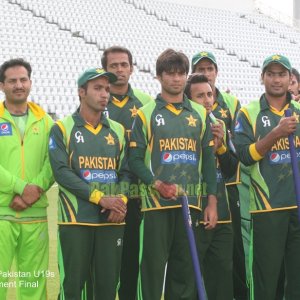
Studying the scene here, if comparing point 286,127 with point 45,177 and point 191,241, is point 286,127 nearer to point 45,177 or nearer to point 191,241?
point 191,241

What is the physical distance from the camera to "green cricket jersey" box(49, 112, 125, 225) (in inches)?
147

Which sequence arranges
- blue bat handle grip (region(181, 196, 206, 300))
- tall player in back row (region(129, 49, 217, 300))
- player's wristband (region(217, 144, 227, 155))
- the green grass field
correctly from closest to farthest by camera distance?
blue bat handle grip (region(181, 196, 206, 300)) < tall player in back row (region(129, 49, 217, 300)) < player's wristband (region(217, 144, 227, 155)) < the green grass field

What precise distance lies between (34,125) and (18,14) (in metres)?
18.2

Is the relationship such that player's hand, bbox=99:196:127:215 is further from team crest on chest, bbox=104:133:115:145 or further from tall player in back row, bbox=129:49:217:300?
team crest on chest, bbox=104:133:115:145

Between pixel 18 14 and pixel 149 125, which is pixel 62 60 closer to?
pixel 18 14

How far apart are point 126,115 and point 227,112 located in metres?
0.79

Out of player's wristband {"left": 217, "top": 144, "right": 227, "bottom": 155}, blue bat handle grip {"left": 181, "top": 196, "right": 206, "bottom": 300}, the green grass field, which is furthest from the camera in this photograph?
the green grass field

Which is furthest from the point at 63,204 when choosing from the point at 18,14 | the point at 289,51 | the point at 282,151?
the point at 289,51

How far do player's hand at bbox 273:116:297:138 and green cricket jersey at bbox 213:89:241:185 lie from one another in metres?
0.86

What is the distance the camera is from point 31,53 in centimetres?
1839

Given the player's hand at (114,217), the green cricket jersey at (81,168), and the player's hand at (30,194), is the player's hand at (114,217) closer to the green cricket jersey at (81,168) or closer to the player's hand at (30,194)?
the green cricket jersey at (81,168)

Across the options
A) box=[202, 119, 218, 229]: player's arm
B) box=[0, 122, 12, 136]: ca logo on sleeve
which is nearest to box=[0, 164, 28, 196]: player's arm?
box=[0, 122, 12, 136]: ca logo on sleeve

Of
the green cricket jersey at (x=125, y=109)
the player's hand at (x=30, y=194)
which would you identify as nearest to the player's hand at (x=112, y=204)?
the player's hand at (x=30, y=194)

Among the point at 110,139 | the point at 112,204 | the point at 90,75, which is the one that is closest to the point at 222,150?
the point at 110,139
